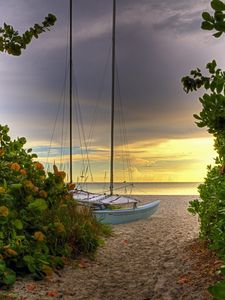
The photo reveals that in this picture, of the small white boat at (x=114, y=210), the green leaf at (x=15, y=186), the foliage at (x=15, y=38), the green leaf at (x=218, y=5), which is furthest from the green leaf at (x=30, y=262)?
the small white boat at (x=114, y=210)

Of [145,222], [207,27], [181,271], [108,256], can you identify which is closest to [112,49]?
[145,222]

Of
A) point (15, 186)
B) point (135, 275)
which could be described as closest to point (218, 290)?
point (15, 186)

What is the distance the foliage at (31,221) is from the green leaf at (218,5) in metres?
4.49

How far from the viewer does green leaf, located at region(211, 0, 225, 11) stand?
5.65 feet

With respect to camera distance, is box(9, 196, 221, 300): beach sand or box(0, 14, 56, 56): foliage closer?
box(0, 14, 56, 56): foliage

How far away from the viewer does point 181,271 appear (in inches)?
289

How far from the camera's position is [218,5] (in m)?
1.73

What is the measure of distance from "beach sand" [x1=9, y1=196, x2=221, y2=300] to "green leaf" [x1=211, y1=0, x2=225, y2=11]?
471 cm

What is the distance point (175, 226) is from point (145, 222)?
5.17 ft

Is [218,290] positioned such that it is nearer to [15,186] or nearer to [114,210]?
[15,186]

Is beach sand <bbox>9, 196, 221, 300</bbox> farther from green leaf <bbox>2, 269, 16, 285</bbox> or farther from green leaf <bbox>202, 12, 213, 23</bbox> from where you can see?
green leaf <bbox>202, 12, 213, 23</bbox>

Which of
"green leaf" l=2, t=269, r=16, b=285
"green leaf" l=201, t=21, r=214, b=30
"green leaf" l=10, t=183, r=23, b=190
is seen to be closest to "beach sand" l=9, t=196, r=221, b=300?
"green leaf" l=2, t=269, r=16, b=285

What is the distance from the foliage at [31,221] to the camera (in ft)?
20.8

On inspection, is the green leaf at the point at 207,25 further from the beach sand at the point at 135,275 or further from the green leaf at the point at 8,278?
the green leaf at the point at 8,278
